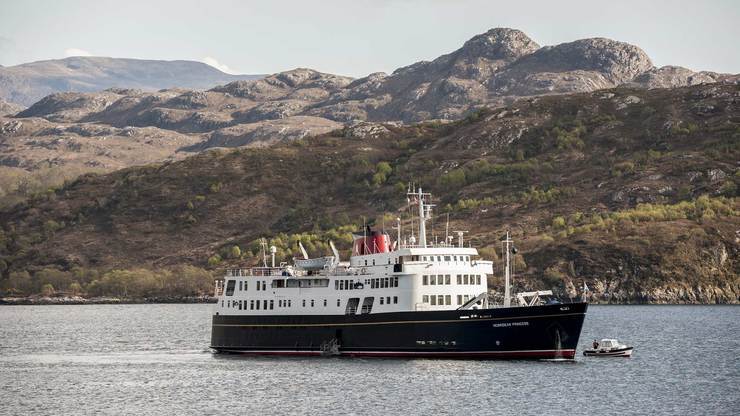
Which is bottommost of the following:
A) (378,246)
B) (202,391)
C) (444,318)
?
(202,391)

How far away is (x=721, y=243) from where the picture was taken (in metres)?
189

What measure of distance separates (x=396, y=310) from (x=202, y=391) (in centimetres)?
1510

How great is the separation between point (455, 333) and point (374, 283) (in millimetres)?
7342

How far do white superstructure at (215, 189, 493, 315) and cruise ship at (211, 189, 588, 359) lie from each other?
70 mm

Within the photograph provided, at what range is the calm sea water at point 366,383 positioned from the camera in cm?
6538

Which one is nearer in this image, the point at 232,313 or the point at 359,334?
the point at 359,334

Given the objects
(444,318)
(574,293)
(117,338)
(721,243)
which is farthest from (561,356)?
(721,243)

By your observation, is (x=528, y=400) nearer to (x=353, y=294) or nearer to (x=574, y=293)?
(x=353, y=294)

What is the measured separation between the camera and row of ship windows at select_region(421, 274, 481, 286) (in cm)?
7969

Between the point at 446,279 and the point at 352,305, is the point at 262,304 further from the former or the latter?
the point at 446,279

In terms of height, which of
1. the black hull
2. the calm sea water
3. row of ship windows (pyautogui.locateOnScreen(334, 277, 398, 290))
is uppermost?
row of ship windows (pyautogui.locateOnScreen(334, 277, 398, 290))

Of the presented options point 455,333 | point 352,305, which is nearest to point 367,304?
point 352,305

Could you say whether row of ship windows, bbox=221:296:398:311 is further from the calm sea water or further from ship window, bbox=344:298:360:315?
the calm sea water

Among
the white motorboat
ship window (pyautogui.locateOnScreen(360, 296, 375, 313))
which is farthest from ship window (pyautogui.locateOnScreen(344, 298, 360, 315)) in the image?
the white motorboat
